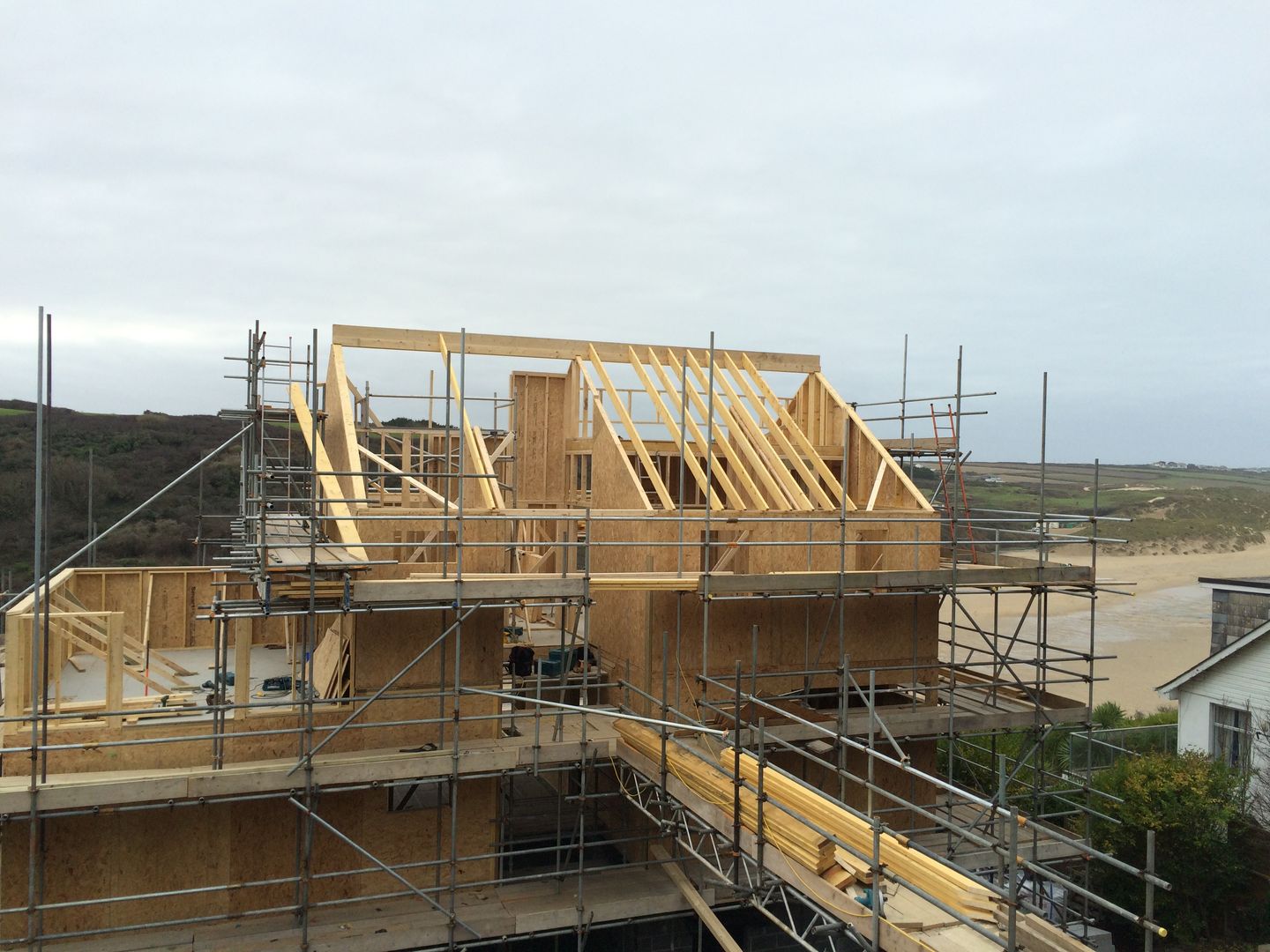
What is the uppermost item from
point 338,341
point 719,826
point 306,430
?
point 338,341

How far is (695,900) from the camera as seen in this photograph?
12039mm

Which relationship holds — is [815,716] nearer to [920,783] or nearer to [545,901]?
[920,783]

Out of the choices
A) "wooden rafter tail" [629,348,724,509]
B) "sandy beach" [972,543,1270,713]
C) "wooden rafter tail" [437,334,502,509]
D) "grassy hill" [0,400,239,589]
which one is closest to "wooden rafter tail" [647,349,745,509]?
"wooden rafter tail" [629,348,724,509]

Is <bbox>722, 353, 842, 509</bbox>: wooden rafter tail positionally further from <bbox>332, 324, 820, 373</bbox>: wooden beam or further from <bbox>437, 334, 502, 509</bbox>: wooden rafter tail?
<bbox>437, 334, 502, 509</bbox>: wooden rafter tail

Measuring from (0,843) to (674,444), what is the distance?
10.7 m

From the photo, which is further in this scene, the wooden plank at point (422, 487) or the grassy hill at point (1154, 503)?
the grassy hill at point (1154, 503)

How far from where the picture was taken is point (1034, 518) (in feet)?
45.6

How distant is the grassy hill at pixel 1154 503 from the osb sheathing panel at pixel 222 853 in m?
56.0

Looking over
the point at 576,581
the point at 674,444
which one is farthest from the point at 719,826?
the point at 674,444

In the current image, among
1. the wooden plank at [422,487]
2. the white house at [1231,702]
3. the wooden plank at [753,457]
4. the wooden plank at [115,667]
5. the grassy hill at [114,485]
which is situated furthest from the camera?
the grassy hill at [114,485]

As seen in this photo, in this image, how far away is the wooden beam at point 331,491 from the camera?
12336 mm

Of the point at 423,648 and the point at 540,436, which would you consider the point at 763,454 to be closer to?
the point at 540,436

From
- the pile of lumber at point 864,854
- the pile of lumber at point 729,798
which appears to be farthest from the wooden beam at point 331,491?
the pile of lumber at point 864,854

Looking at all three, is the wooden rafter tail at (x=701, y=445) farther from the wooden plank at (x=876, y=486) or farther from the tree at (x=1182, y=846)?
the tree at (x=1182, y=846)
